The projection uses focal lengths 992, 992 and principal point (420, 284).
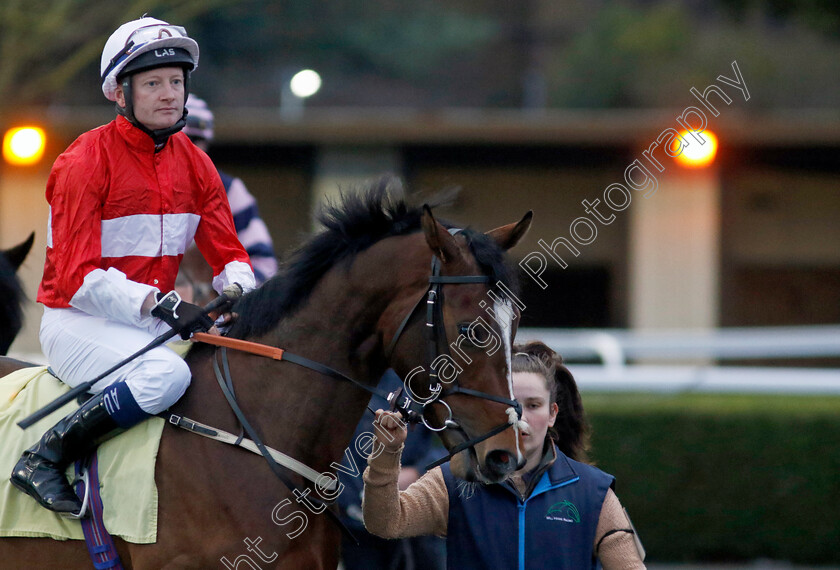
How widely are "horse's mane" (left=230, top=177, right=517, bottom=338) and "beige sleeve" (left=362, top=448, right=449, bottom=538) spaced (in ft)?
1.70

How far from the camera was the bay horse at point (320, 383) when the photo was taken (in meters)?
2.56

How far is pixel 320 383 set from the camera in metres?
2.76

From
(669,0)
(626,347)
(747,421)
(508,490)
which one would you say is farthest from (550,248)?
(669,0)

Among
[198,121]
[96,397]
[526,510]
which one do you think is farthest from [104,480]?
[198,121]

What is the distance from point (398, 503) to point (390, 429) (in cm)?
27

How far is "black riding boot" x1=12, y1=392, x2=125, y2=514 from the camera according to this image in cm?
266

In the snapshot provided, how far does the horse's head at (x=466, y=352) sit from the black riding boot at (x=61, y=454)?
0.85m

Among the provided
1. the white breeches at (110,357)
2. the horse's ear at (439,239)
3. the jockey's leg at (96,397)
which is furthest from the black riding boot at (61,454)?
the horse's ear at (439,239)

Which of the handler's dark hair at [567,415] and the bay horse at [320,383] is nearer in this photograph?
the bay horse at [320,383]

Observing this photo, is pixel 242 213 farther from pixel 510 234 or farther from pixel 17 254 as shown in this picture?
pixel 510 234

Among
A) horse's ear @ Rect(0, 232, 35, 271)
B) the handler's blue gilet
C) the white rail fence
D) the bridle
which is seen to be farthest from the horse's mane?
the white rail fence

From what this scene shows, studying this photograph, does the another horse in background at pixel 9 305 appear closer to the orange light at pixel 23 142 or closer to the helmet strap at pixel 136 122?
the helmet strap at pixel 136 122

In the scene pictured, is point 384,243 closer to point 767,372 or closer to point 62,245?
point 62,245

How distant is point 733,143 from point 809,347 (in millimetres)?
2795
